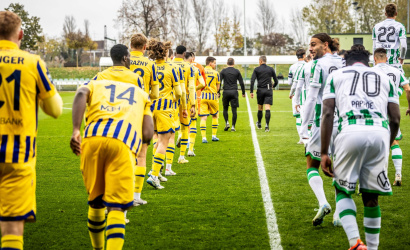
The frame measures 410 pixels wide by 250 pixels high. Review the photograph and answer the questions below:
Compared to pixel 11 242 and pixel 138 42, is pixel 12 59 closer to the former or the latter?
pixel 11 242

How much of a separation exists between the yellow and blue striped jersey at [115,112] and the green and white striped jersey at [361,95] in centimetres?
176

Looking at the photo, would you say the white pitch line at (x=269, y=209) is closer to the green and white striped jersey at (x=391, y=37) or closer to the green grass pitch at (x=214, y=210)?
the green grass pitch at (x=214, y=210)

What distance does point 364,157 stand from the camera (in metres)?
4.25

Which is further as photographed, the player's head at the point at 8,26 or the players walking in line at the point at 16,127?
the player's head at the point at 8,26

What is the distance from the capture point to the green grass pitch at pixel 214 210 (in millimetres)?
5254

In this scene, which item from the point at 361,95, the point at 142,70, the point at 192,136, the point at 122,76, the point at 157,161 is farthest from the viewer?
the point at 192,136

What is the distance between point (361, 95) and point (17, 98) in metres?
2.86

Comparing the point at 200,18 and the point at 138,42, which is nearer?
the point at 138,42

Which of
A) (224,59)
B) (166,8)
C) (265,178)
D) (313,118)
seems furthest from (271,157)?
(166,8)

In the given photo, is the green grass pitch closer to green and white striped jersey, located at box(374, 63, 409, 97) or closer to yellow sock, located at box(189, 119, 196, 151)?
yellow sock, located at box(189, 119, 196, 151)

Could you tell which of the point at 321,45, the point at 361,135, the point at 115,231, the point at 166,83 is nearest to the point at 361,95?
the point at 361,135

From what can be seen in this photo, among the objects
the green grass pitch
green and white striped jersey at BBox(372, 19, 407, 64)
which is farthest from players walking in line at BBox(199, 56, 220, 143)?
green and white striped jersey at BBox(372, 19, 407, 64)

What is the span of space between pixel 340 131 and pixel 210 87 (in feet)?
Result: 31.7

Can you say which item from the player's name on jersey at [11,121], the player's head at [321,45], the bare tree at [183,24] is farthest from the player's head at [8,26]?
the bare tree at [183,24]
